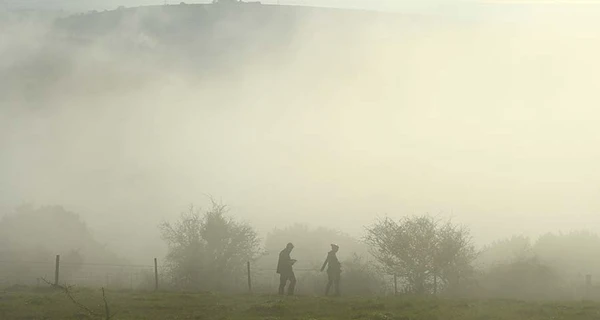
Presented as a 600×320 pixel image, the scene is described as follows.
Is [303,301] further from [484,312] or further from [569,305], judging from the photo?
[569,305]

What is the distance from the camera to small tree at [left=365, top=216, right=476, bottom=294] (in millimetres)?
35969

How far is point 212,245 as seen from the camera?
46.6 meters

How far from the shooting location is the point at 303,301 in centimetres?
2384

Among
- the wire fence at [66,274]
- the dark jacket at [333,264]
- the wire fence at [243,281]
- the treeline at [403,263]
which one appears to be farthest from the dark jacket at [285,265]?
the wire fence at [66,274]

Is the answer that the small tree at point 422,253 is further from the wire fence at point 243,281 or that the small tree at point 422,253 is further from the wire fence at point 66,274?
the wire fence at point 66,274

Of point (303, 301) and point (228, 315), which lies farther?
point (303, 301)

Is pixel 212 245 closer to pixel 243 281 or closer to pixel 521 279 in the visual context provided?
pixel 243 281

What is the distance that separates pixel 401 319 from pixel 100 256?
80.1 m

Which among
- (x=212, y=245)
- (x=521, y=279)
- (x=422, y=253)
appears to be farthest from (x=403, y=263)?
(x=212, y=245)

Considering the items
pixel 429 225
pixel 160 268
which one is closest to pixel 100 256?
pixel 160 268

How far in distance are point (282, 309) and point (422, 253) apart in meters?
16.5

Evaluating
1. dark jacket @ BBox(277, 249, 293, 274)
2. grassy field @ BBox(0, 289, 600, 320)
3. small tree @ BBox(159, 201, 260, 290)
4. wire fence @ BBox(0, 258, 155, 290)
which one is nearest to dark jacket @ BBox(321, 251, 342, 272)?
dark jacket @ BBox(277, 249, 293, 274)

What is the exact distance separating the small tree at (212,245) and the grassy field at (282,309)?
1973cm

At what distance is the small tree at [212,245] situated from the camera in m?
45.3
